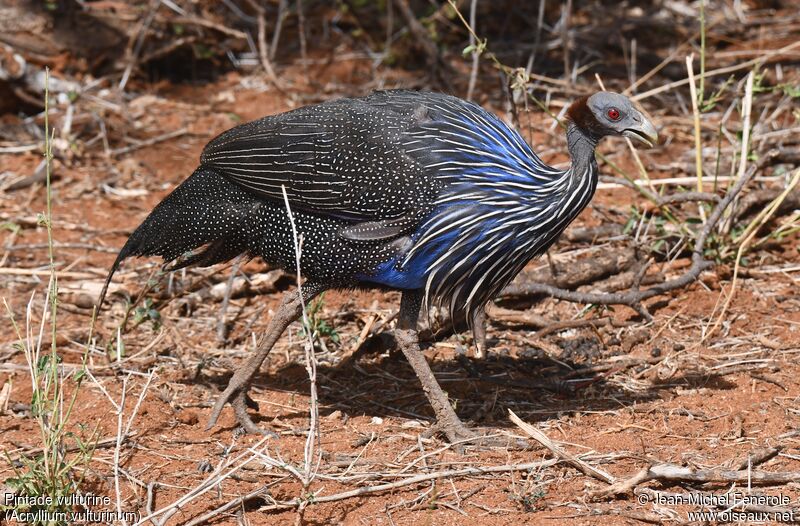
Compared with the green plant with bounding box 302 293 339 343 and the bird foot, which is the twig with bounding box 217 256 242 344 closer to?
the green plant with bounding box 302 293 339 343

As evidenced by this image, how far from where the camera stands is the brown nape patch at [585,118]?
3.91 metres

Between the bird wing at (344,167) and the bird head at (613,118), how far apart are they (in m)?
0.66

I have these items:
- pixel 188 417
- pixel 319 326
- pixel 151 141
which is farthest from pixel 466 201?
pixel 151 141

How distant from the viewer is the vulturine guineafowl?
380 centimetres

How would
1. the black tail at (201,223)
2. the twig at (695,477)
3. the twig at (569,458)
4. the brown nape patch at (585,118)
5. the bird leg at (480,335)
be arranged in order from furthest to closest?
the bird leg at (480,335), the black tail at (201,223), the brown nape patch at (585,118), the twig at (569,458), the twig at (695,477)

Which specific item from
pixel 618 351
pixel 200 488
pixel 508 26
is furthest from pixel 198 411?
pixel 508 26

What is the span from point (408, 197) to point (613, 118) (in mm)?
851

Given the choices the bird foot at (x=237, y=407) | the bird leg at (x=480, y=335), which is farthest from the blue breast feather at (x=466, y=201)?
the bird foot at (x=237, y=407)

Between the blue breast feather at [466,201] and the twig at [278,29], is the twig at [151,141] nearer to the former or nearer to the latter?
→ the twig at [278,29]

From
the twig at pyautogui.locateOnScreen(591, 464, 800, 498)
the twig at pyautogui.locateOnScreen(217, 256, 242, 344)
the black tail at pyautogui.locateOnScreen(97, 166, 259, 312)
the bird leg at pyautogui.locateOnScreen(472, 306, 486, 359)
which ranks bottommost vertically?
the twig at pyautogui.locateOnScreen(217, 256, 242, 344)

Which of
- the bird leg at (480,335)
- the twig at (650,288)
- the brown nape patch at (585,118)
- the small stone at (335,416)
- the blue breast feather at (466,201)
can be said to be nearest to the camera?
the blue breast feather at (466,201)

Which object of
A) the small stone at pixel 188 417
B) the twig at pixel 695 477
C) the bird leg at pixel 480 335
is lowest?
the small stone at pixel 188 417

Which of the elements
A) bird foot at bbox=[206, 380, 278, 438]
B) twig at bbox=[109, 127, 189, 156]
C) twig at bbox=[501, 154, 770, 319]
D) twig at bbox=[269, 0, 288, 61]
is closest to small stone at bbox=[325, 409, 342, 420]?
bird foot at bbox=[206, 380, 278, 438]

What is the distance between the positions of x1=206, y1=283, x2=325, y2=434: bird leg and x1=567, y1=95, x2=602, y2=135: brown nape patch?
1.28m
